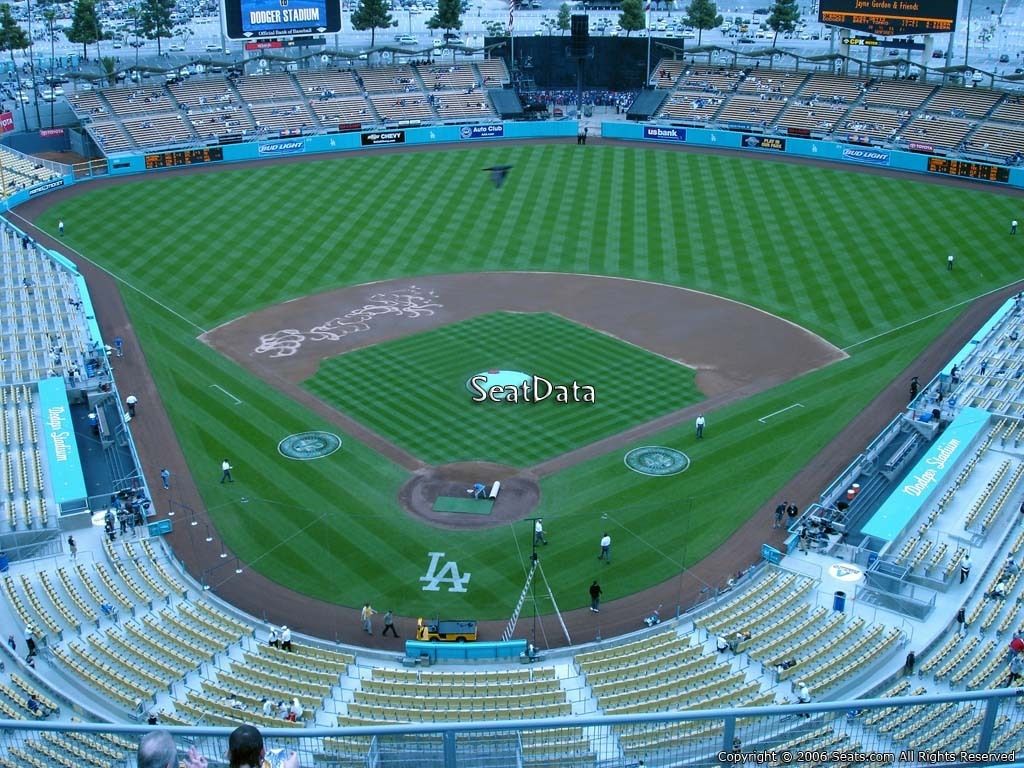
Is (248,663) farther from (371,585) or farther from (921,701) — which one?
(921,701)

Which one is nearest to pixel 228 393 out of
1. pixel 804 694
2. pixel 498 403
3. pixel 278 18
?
pixel 498 403

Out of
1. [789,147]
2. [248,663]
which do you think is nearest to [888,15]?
[789,147]

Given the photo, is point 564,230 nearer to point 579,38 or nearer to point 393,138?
point 393,138

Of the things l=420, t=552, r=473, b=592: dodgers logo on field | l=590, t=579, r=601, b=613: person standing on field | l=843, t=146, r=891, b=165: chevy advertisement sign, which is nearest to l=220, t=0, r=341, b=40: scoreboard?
l=843, t=146, r=891, b=165: chevy advertisement sign

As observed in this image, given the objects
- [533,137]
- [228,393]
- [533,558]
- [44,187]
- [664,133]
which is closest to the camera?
[533,558]

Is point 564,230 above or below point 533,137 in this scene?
below

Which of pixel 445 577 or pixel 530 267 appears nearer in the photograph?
pixel 445 577
